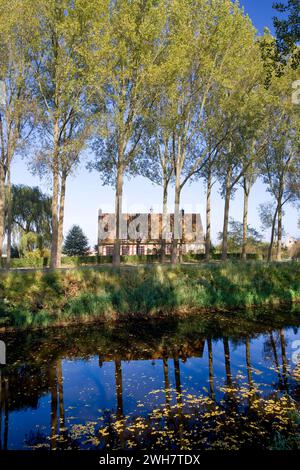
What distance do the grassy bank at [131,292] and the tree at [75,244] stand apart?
28.9m

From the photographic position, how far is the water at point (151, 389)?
627 centimetres

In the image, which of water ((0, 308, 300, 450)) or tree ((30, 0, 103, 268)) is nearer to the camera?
water ((0, 308, 300, 450))

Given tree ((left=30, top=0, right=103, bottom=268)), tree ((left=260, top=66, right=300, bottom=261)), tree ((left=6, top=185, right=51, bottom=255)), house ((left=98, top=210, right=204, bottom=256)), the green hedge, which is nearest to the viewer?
tree ((left=30, top=0, right=103, bottom=268))

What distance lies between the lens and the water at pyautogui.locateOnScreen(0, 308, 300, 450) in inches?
247

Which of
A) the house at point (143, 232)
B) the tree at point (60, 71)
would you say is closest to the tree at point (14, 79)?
the tree at point (60, 71)

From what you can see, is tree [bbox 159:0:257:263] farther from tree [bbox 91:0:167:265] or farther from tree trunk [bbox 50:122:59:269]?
tree trunk [bbox 50:122:59:269]

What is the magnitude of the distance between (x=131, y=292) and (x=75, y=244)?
30844 millimetres

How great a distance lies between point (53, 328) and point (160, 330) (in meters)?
4.17

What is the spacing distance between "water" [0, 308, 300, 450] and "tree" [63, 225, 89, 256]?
32.8 metres

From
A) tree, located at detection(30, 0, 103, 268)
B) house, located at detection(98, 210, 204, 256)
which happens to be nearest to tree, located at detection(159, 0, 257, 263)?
tree, located at detection(30, 0, 103, 268)

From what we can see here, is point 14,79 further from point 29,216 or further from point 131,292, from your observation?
point 29,216

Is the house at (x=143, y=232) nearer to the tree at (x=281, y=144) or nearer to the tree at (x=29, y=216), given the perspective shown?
the tree at (x=29, y=216)

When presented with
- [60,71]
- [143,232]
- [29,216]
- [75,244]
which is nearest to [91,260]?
[75,244]

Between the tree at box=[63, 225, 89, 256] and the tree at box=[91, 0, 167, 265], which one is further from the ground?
the tree at box=[91, 0, 167, 265]
